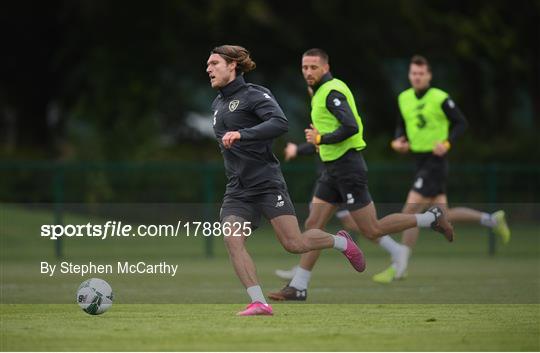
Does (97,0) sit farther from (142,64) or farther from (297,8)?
(297,8)

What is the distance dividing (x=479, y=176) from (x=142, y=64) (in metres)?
14.5

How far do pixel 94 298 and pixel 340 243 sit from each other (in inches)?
93.3

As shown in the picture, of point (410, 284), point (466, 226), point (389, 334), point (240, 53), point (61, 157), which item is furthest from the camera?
point (61, 157)

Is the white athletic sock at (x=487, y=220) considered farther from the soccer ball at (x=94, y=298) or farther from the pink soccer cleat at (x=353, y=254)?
the soccer ball at (x=94, y=298)

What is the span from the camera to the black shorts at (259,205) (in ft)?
37.2

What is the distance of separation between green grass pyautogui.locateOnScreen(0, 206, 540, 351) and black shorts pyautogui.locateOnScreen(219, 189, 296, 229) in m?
0.89

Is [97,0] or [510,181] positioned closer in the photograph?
[510,181]

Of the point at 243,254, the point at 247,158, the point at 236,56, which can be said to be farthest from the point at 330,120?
the point at 243,254

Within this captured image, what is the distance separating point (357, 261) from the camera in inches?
475

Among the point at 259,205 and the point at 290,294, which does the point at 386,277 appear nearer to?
the point at 290,294

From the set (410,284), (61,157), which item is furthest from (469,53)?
(410,284)

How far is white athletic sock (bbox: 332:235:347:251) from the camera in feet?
38.8

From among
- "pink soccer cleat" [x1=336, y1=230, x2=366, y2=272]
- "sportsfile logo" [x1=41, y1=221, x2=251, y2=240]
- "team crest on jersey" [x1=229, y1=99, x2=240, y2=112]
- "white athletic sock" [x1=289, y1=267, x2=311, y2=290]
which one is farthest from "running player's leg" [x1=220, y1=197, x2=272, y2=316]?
"sportsfile logo" [x1=41, y1=221, x2=251, y2=240]

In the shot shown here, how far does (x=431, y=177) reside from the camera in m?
16.6
